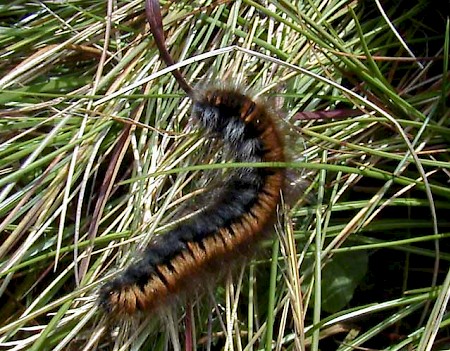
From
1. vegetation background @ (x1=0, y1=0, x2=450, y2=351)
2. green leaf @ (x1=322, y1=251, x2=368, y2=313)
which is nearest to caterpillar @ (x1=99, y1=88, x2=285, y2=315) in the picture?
vegetation background @ (x1=0, y1=0, x2=450, y2=351)

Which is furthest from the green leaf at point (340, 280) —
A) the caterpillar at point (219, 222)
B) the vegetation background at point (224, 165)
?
the caterpillar at point (219, 222)

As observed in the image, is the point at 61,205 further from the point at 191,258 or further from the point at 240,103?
the point at 240,103

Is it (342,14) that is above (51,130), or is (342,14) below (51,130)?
below

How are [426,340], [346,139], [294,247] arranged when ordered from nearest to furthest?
[426,340]
[294,247]
[346,139]

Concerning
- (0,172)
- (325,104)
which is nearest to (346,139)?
(325,104)

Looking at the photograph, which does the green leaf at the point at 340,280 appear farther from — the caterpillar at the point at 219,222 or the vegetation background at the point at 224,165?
the caterpillar at the point at 219,222
